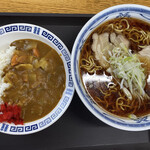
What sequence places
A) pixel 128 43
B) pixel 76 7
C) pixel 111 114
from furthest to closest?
pixel 76 7, pixel 128 43, pixel 111 114

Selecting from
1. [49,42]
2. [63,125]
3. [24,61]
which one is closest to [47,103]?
[63,125]

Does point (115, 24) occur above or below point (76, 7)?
below

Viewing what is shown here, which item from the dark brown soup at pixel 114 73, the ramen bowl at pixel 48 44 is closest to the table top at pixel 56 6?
the ramen bowl at pixel 48 44

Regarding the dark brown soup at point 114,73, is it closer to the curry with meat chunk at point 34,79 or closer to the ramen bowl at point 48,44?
the ramen bowl at point 48,44

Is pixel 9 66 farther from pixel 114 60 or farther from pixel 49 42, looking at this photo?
pixel 114 60

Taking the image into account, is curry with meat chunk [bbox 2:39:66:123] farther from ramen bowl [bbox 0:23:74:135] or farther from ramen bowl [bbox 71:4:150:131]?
ramen bowl [bbox 71:4:150:131]

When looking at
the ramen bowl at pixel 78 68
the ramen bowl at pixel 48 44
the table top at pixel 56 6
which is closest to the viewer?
the ramen bowl at pixel 78 68

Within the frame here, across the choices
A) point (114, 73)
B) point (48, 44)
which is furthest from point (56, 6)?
point (114, 73)

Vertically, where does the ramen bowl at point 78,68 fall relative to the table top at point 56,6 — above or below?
below
